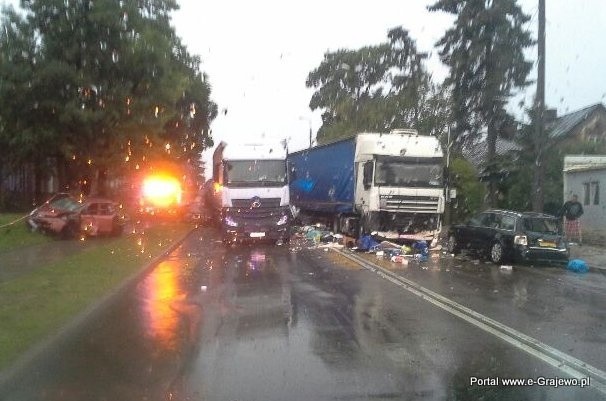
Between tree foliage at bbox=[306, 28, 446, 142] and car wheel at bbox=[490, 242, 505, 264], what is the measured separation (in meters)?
18.3

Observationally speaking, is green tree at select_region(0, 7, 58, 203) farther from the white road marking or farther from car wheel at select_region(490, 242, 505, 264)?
the white road marking

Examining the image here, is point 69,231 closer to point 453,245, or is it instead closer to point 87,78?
point 87,78

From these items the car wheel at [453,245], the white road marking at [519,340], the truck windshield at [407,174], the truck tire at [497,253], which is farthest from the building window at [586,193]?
the white road marking at [519,340]

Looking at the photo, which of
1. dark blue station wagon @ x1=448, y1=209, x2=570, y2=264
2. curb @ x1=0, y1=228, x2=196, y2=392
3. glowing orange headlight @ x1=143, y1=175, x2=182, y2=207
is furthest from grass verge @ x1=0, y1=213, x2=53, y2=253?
glowing orange headlight @ x1=143, y1=175, x2=182, y2=207

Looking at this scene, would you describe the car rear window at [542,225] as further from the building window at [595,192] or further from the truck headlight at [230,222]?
the building window at [595,192]

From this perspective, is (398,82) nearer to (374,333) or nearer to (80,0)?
(80,0)

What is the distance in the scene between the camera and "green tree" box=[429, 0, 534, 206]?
30906mm

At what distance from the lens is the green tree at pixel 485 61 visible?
30906 mm

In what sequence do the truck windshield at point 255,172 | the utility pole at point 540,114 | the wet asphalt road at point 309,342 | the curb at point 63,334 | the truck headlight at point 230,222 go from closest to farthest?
1. the wet asphalt road at point 309,342
2. the curb at point 63,334
3. the utility pole at point 540,114
4. the truck headlight at point 230,222
5. the truck windshield at point 255,172

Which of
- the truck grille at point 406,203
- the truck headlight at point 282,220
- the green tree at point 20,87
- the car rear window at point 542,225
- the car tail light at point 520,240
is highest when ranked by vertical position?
the green tree at point 20,87

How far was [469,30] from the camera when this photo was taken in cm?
3148

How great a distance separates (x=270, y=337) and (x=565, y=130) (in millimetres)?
35649

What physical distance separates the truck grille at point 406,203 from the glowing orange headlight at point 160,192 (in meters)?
24.2

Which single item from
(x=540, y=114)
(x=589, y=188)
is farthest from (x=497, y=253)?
(x=589, y=188)
